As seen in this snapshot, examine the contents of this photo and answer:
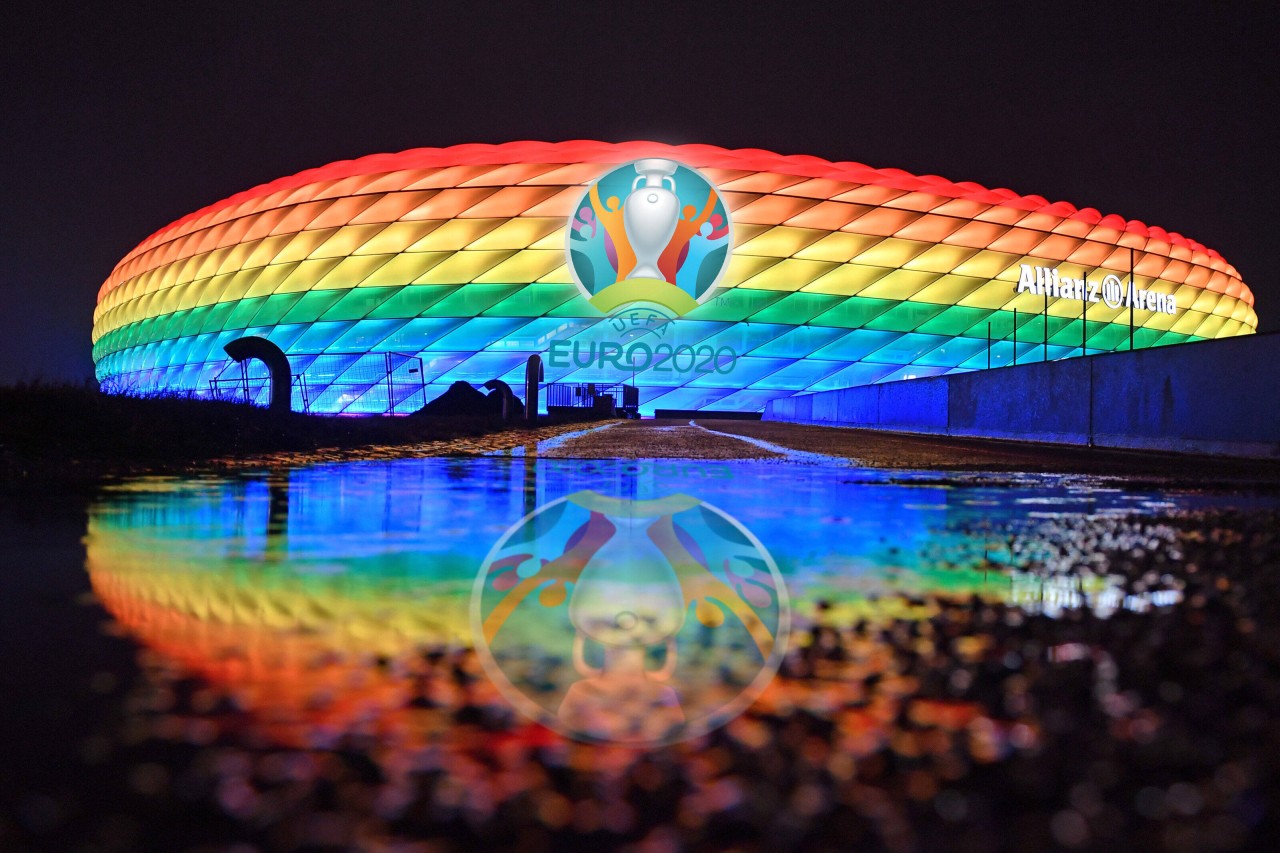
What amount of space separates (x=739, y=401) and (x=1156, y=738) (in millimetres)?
39576

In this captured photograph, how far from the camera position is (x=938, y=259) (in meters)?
38.7

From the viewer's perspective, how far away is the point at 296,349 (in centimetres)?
3841


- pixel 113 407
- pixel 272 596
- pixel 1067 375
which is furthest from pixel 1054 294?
pixel 272 596

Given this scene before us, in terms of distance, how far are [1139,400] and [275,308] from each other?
3490 centimetres

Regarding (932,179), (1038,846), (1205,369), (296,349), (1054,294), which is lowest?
(1038,846)

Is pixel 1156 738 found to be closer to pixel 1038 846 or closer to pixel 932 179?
pixel 1038 846

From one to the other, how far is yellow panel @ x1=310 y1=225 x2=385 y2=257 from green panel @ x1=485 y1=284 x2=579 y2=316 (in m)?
5.73

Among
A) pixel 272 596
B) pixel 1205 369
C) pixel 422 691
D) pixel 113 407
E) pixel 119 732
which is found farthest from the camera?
pixel 1205 369

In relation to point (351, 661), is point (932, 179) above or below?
above

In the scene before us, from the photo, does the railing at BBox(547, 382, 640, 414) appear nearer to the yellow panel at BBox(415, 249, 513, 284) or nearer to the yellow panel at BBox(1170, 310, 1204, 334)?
the yellow panel at BBox(415, 249, 513, 284)

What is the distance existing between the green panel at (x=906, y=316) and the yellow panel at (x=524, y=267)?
514 inches

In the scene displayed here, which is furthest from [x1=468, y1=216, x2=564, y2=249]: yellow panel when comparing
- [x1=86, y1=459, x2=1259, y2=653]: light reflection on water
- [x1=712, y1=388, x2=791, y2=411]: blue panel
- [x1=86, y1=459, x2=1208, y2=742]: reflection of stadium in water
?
[x1=86, y1=459, x2=1208, y2=742]: reflection of stadium in water

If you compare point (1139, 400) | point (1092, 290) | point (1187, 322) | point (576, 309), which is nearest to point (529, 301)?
point (576, 309)

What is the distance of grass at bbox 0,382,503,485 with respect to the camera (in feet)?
14.6
